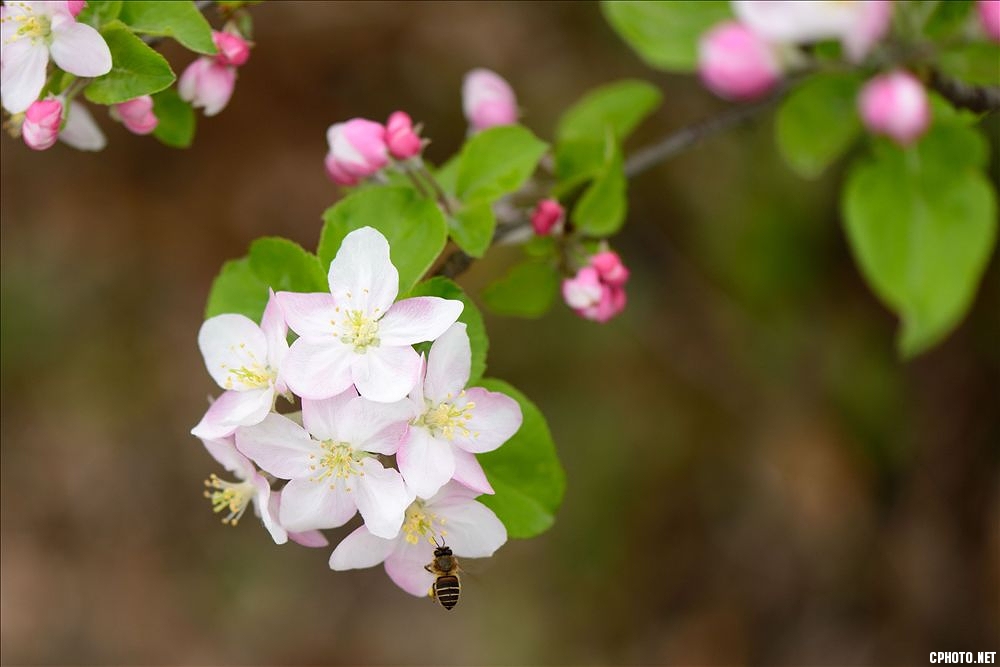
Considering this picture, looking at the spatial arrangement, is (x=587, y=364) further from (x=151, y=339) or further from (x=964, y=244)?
(x=964, y=244)

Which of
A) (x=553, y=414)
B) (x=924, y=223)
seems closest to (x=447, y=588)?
(x=924, y=223)

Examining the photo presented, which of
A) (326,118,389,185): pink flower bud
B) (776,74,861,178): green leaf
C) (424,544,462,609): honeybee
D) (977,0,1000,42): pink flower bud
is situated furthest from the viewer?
(326,118,389,185): pink flower bud

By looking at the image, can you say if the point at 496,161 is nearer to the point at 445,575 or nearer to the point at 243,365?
the point at 243,365

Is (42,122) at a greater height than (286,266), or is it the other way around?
(42,122)

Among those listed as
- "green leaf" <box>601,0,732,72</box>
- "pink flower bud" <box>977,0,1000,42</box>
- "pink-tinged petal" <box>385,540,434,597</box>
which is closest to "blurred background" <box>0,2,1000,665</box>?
"pink-tinged petal" <box>385,540,434,597</box>

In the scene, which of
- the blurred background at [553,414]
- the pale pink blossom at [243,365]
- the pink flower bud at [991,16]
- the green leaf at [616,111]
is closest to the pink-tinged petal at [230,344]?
the pale pink blossom at [243,365]

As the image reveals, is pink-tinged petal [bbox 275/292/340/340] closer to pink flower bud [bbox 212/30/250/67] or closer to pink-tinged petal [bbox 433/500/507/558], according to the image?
pink-tinged petal [bbox 433/500/507/558]
